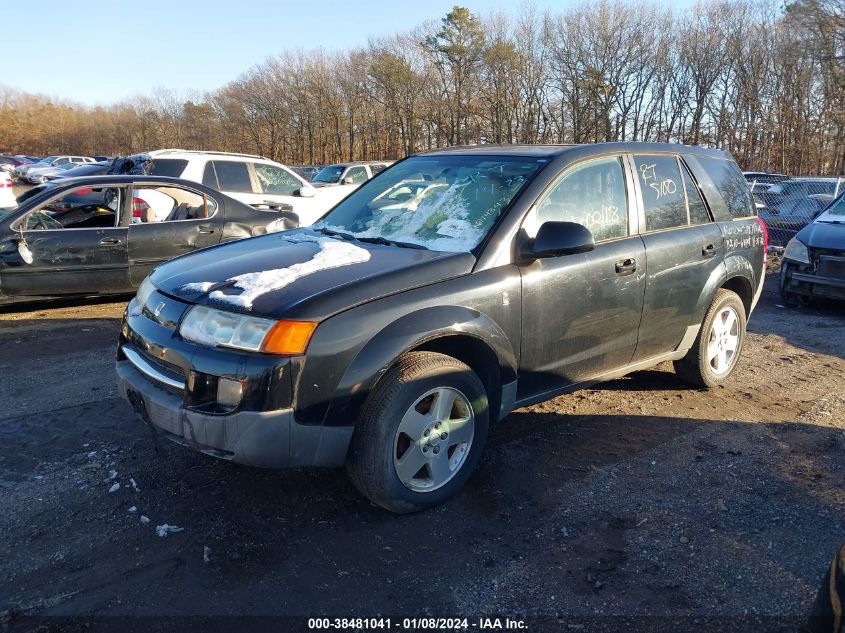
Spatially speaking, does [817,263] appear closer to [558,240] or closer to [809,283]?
[809,283]

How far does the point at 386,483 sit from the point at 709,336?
3052 millimetres

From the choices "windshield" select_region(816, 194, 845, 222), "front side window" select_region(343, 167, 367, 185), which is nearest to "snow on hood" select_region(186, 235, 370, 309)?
"windshield" select_region(816, 194, 845, 222)

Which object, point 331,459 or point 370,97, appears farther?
point 370,97

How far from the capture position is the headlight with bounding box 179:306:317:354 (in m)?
2.81

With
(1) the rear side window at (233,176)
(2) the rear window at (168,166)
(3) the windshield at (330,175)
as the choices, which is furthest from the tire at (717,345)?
(3) the windshield at (330,175)

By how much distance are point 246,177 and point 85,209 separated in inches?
115

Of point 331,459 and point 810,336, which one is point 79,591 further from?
point 810,336

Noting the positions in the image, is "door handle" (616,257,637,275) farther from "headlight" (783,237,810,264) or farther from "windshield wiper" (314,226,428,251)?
"headlight" (783,237,810,264)

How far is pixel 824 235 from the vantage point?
821 centimetres

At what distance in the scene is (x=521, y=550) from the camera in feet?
9.77

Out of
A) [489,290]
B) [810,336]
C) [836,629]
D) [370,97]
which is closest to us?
[836,629]

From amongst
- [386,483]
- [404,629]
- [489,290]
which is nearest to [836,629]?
[404,629]

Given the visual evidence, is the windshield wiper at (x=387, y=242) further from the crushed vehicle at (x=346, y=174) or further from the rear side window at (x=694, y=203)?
the crushed vehicle at (x=346, y=174)

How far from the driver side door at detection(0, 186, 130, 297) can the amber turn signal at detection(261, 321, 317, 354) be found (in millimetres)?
Answer: 5252
